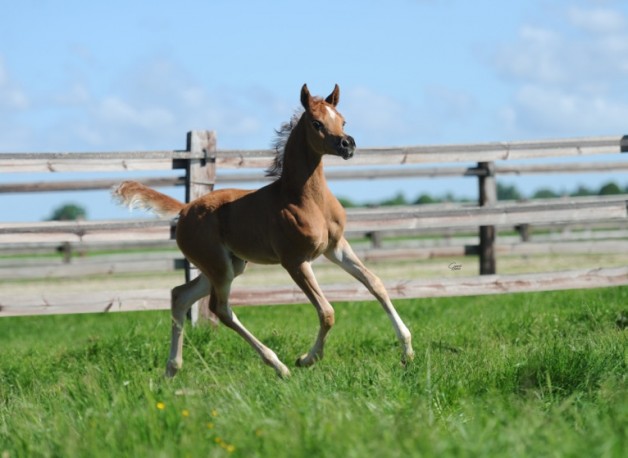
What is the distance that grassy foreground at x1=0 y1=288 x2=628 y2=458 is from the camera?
367 centimetres

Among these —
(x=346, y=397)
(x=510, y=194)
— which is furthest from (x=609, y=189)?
(x=346, y=397)

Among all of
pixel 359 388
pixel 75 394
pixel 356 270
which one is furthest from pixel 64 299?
pixel 359 388

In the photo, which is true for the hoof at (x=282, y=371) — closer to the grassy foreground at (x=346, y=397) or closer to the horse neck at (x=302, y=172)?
the grassy foreground at (x=346, y=397)

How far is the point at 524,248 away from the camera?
1595 cm

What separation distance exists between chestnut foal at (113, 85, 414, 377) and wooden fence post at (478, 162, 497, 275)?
4806mm

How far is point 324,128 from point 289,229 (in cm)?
73

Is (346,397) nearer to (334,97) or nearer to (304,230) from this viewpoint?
(304,230)

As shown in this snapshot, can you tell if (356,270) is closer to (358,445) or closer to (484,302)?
(358,445)

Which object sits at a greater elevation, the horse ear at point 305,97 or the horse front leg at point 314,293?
the horse ear at point 305,97

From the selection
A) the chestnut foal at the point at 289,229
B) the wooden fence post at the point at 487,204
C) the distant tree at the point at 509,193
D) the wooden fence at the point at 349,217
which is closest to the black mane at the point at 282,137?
the chestnut foal at the point at 289,229

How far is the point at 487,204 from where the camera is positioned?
11.5 meters

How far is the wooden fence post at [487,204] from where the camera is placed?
11516 mm

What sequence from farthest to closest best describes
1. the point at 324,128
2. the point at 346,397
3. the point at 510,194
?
1. the point at 510,194
2. the point at 324,128
3. the point at 346,397

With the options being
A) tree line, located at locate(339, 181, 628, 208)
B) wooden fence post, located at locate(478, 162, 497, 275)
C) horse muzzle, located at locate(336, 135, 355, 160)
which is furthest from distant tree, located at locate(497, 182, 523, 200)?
horse muzzle, located at locate(336, 135, 355, 160)
